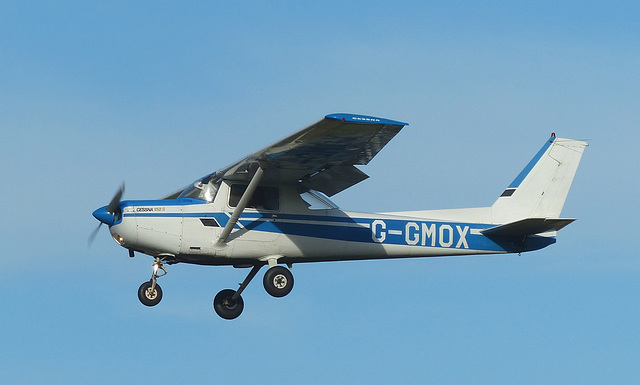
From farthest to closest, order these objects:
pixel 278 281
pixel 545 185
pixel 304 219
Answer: pixel 545 185 → pixel 304 219 → pixel 278 281

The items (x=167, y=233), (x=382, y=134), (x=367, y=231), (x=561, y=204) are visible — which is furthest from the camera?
(x=561, y=204)

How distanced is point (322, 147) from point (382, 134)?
117 cm

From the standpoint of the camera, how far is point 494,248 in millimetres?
20375

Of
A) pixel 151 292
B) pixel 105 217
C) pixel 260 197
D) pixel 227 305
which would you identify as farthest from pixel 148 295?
pixel 260 197

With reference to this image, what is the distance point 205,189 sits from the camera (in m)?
18.8

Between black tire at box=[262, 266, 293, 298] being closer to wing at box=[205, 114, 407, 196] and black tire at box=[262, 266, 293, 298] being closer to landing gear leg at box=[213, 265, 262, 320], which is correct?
landing gear leg at box=[213, 265, 262, 320]

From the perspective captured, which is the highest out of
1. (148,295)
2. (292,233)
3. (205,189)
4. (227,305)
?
(205,189)

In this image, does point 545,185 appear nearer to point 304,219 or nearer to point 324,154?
point 304,219

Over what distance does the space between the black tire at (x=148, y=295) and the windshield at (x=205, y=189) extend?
5.59 ft

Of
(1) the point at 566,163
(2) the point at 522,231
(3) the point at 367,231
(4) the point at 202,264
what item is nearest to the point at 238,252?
(4) the point at 202,264

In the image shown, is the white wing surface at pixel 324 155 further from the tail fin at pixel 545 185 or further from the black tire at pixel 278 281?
the tail fin at pixel 545 185

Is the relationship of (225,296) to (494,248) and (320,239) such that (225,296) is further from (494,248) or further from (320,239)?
(494,248)

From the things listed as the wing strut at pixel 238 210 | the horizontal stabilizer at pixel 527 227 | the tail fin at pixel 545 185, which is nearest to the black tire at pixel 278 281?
the wing strut at pixel 238 210

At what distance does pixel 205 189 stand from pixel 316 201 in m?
2.00
